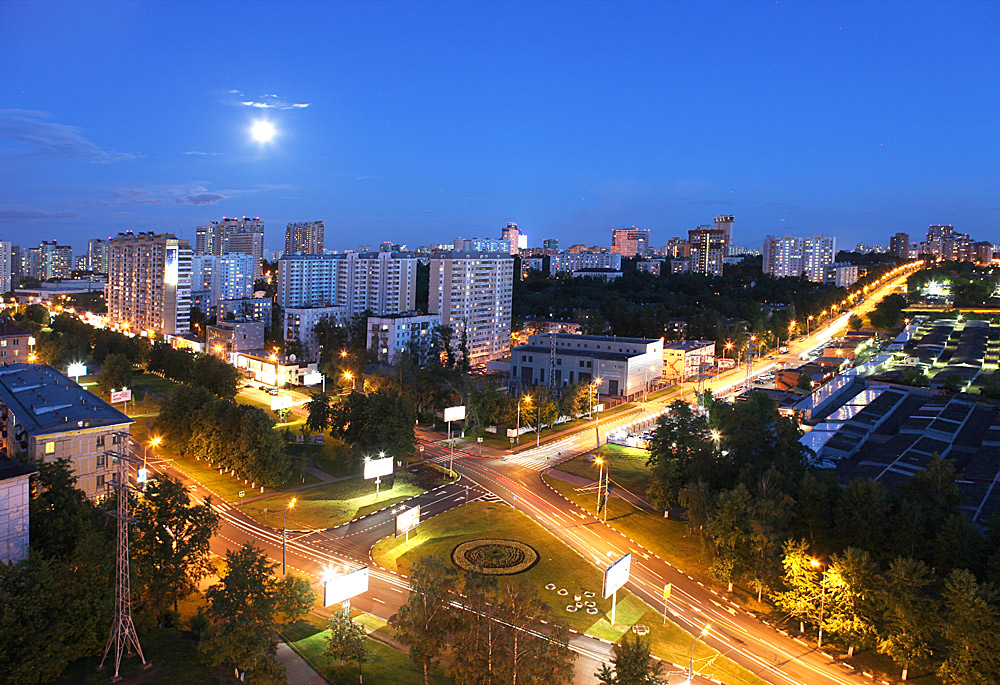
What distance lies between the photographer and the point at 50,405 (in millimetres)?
29156

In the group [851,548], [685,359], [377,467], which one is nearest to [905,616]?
[851,548]

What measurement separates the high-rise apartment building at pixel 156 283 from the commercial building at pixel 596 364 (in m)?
41.8

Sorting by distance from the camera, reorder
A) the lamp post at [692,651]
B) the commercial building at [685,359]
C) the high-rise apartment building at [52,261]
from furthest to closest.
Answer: the high-rise apartment building at [52,261] < the commercial building at [685,359] < the lamp post at [692,651]

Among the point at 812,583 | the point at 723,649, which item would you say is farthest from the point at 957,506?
the point at 723,649

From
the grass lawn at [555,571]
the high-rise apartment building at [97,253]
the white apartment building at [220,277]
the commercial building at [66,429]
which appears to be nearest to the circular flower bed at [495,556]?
the grass lawn at [555,571]

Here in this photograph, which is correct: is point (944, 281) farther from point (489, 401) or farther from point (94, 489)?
point (94, 489)

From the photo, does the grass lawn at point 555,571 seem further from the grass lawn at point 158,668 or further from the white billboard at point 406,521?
the grass lawn at point 158,668

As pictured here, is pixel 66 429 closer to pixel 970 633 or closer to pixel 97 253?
pixel 970 633

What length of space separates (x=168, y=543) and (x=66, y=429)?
10525mm

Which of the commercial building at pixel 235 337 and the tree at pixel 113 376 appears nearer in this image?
the tree at pixel 113 376

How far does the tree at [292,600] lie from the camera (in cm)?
1869

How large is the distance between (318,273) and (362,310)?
13384 mm

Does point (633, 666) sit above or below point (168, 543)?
below

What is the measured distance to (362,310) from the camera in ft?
286
